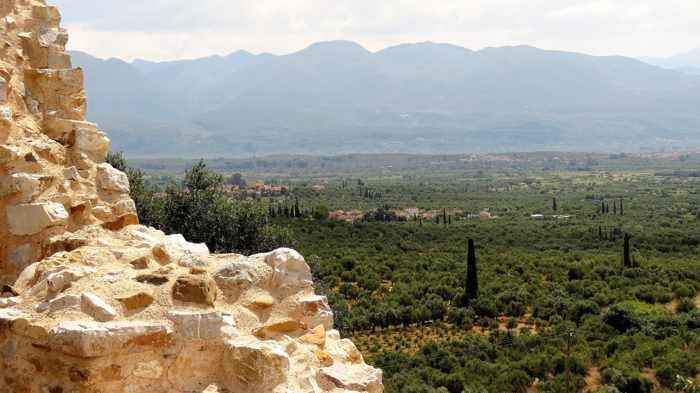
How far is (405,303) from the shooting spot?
108ft

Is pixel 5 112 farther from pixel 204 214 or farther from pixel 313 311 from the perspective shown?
pixel 204 214

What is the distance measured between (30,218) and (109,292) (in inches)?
76.3

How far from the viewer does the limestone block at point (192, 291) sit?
271 inches

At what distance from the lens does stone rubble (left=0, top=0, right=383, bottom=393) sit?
638 centimetres

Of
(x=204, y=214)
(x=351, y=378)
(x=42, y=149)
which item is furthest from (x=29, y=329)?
(x=204, y=214)

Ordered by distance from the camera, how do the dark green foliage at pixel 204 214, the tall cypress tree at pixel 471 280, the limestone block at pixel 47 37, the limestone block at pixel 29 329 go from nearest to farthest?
the limestone block at pixel 29 329 < the limestone block at pixel 47 37 < the dark green foliage at pixel 204 214 < the tall cypress tree at pixel 471 280

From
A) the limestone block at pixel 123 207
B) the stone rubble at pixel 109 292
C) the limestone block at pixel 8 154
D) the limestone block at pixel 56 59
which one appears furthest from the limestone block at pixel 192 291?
the limestone block at pixel 56 59

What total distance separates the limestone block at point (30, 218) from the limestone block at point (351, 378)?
3640 mm

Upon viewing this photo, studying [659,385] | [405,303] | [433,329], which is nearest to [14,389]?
[659,385]

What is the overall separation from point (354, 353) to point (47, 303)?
3161 millimetres

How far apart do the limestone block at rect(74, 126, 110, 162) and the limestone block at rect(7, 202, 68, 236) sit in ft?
4.59

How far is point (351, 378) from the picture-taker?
Answer: 7.02 m

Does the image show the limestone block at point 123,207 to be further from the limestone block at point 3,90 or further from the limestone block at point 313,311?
the limestone block at point 313,311

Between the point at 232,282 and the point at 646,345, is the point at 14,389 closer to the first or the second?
the point at 232,282
